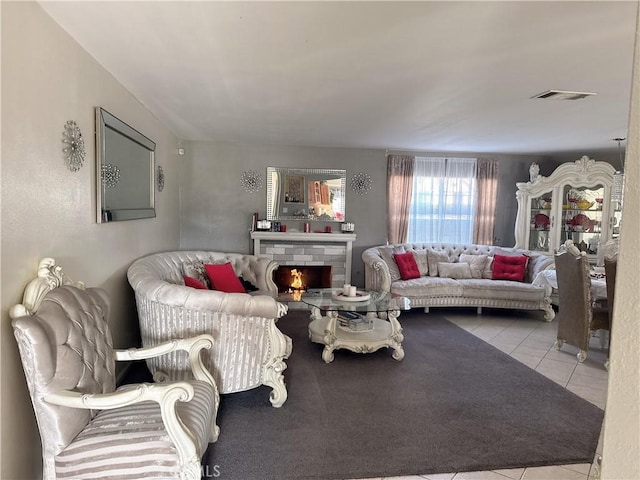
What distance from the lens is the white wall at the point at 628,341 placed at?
22.0 inches

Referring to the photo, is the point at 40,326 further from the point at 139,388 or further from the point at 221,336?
the point at 221,336

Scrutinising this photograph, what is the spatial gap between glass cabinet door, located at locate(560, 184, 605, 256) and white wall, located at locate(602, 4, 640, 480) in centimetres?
605

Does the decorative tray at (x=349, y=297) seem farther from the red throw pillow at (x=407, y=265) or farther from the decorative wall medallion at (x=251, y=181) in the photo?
the decorative wall medallion at (x=251, y=181)

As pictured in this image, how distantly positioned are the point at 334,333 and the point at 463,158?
395cm

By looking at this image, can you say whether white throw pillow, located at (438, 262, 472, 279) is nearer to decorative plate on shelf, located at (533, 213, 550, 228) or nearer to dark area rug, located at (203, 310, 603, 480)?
decorative plate on shelf, located at (533, 213, 550, 228)

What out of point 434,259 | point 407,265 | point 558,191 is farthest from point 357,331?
point 558,191

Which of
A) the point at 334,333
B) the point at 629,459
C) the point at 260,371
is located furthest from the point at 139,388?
the point at 334,333

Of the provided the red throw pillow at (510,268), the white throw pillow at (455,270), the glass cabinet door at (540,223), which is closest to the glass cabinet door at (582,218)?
the glass cabinet door at (540,223)

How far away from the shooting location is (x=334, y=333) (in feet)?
12.1

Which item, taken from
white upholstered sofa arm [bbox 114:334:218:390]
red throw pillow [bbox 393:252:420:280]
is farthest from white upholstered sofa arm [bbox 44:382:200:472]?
red throw pillow [bbox 393:252:420:280]

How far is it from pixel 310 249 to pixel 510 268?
2747 millimetres

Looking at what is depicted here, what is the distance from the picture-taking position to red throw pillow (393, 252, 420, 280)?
541 centimetres

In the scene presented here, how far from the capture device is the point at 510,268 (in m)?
5.44

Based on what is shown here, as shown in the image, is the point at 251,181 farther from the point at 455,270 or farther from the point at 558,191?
the point at 558,191
